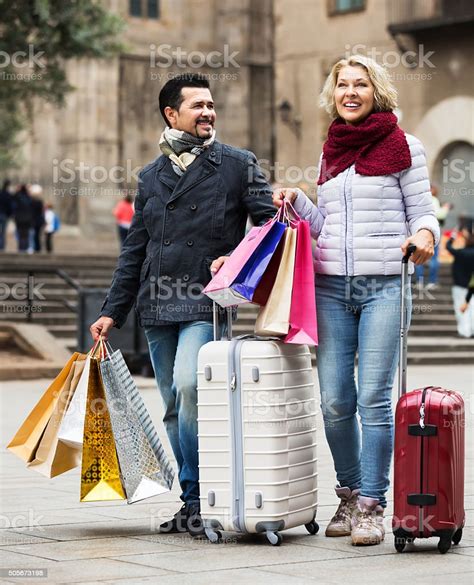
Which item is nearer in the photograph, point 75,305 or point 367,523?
point 367,523

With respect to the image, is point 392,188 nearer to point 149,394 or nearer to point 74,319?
point 149,394

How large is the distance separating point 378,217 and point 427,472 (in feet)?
3.85

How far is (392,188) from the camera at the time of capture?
6605 millimetres

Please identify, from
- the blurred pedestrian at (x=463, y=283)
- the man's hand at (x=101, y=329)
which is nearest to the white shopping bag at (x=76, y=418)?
the man's hand at (x=101, y=329)

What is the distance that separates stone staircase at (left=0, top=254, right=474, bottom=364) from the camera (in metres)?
21.1

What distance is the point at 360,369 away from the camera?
21.5ft

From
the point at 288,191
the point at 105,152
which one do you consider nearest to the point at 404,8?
the point at 105,152

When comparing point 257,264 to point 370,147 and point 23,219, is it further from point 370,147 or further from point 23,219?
point 23,219

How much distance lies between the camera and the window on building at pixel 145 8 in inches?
1741

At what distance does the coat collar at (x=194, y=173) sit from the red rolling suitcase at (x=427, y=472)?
1522 millimetres

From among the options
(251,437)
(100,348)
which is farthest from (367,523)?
(100,348)

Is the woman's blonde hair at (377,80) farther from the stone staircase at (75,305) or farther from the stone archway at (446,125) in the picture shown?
the stone archway at (446,125)

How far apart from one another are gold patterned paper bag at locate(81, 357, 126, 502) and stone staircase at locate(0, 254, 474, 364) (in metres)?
13.0

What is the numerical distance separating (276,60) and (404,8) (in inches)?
196
